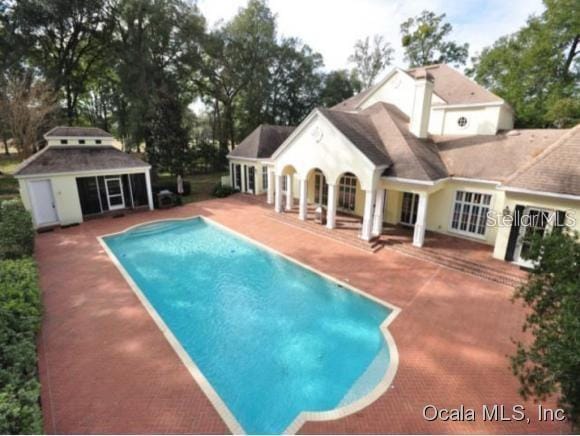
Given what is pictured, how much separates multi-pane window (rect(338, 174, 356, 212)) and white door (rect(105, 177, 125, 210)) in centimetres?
1569

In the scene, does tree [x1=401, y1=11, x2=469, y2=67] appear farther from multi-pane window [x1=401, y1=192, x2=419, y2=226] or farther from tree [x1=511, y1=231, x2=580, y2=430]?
tree [x1=511, y1=231, x2=580, y2=430]

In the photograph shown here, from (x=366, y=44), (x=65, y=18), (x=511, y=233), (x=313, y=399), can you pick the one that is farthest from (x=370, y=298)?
(x=366, y=44)

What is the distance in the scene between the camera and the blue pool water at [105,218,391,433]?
6.31 meters

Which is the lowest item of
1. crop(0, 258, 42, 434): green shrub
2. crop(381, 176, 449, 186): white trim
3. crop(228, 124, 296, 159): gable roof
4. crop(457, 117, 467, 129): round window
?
crop(0, 258, 42, 434): green shrub

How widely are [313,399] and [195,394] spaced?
2.65 metres

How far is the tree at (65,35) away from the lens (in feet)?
70.8

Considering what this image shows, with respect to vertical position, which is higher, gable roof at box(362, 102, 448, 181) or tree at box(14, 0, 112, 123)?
tree at box(14, 0, 112, 123)

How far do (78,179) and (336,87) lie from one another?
116 feet

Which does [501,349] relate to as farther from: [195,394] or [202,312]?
[202,312]

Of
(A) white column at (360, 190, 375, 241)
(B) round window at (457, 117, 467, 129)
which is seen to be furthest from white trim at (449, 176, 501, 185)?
(B) round window at (457, 117, 467, 129)

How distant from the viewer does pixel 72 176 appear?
16625 mm

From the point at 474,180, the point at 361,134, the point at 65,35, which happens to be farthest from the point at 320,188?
the point at 65,35

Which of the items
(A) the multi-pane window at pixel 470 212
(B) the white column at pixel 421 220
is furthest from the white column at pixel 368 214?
(A) the multi-pane window at pixel 470 212

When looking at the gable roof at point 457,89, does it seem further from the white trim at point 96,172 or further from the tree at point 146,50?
the tree at point 146,50
